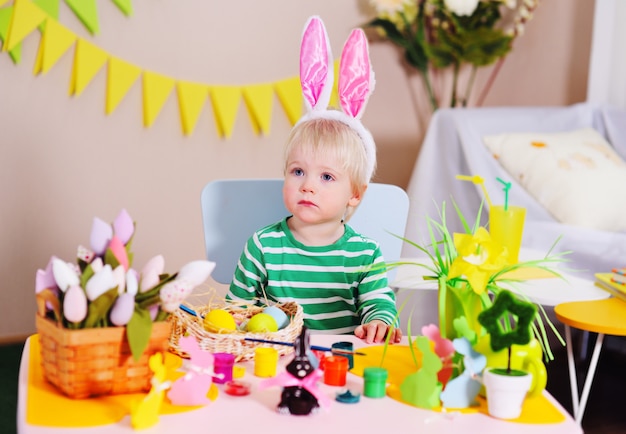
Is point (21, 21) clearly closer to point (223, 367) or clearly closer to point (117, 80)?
point (117, 80)

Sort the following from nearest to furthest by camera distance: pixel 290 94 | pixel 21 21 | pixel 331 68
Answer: pixel 331 68
pixel 21 21
pixel 290 94

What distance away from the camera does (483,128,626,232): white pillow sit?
8.63ft

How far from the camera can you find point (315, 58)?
150cm

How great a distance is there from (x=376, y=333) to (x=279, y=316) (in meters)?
0.18

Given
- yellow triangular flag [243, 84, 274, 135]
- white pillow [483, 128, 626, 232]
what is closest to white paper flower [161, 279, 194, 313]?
white pillow [483, 128, 626, 232]

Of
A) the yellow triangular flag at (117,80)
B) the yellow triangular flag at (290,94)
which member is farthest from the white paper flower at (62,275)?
the yellow triangular flag at (290,94)

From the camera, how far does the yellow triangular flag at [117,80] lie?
283 centimetres

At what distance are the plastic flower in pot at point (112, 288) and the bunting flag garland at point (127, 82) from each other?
195 cm

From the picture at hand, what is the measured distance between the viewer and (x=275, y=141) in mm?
3221

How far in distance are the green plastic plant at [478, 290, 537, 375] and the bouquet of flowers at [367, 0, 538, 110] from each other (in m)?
2.33

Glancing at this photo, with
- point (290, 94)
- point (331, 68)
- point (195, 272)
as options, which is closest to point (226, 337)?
point (195, 272)

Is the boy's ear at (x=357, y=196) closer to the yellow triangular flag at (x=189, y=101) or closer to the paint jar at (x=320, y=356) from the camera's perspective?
the paint jar at (x=320, y=356)

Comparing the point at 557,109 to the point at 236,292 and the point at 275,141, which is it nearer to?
the point at 275,141

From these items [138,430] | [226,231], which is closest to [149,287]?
[138,430]
